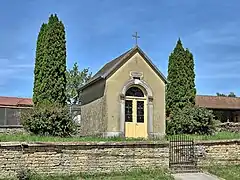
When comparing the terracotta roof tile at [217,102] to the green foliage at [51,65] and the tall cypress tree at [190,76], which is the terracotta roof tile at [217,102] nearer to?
the tall cypress tree at [190,76]

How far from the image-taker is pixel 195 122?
22312mm

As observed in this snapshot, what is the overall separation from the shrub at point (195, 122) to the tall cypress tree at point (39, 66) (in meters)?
9.05

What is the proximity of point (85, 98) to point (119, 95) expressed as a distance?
460cm

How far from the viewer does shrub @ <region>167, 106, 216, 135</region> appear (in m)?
22.4

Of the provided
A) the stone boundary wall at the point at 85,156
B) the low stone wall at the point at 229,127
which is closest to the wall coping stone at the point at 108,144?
the stone boundary wall at the point at 85,156

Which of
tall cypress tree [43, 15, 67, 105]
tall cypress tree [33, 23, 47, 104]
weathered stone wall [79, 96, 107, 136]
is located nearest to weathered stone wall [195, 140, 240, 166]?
weathered stone wall [79, 96, 107, 136]

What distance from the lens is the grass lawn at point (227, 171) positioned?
15297 millimetres

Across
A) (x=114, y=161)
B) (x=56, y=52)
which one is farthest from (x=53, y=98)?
(x=114, y=161)

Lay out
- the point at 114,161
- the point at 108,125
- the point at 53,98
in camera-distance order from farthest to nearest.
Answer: the point at 53,98 < the point at 108,125 < the point at 114,161

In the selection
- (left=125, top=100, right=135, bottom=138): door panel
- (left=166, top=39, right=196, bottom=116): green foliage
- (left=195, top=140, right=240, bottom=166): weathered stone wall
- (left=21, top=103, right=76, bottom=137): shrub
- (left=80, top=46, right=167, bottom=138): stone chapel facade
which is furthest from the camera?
(left=166, top=39, right=196, bottom=116): green foliage

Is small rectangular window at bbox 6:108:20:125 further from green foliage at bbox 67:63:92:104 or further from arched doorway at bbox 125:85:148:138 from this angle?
green foliage at bbox 67:63:92:104

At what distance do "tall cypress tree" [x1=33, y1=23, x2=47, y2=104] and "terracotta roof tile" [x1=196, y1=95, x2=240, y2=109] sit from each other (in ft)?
60.3

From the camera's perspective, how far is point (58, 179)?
44.6ft

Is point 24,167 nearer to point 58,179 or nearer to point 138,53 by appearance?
point 58,179
